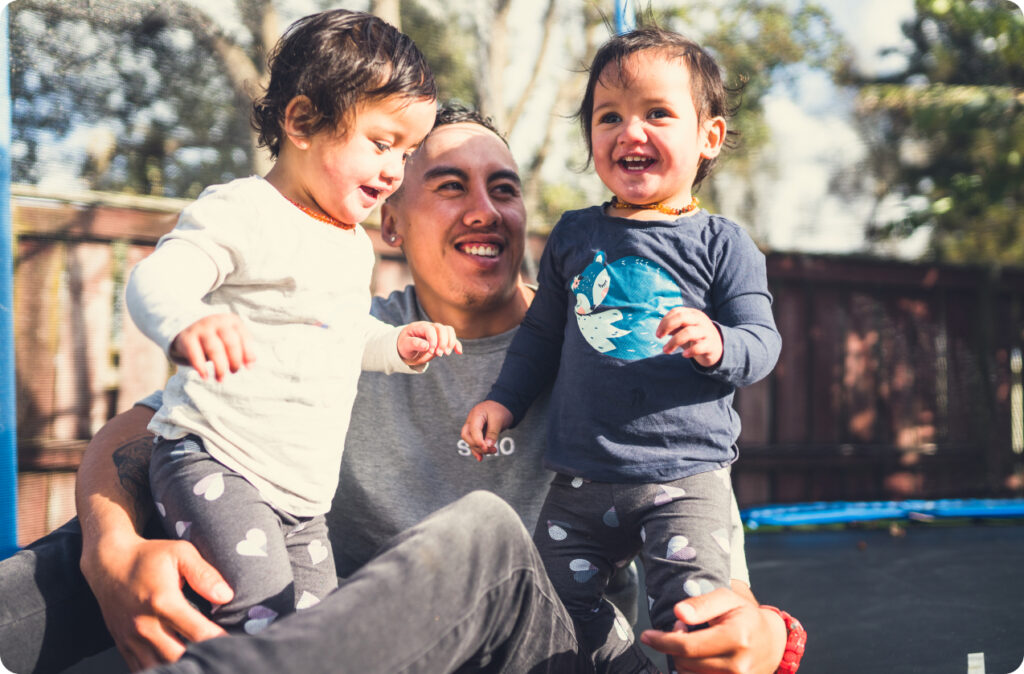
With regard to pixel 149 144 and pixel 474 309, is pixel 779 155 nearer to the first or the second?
pixel 149 144

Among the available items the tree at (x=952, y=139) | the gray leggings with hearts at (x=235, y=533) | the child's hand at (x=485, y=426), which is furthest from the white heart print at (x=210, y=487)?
the tree at (x=952, y=139)

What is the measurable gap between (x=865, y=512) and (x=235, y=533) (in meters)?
2.59

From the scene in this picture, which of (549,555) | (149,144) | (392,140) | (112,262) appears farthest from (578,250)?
(149,144)

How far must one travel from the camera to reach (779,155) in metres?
4.16

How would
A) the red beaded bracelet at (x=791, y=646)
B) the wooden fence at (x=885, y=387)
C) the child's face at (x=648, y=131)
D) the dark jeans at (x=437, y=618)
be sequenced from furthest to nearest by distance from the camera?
the wooden fence at (x=885, y=387)
the child's face at (x=648, y=131)
the red beaded bracelet at (x=791, y=646)
the dark jeans at (x=437, y=618)

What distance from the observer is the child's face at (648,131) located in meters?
1.08

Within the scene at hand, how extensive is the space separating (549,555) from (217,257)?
0.55m

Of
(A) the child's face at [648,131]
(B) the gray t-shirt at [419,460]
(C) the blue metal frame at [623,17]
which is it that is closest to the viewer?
(A) the child's face at [648,131]

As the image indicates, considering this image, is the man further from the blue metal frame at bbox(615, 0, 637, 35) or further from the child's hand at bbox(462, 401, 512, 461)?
the blue metal frame at bbox(615, 0, 637, 35)

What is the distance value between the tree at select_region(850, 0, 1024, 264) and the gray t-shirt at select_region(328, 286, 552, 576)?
11.3 ft

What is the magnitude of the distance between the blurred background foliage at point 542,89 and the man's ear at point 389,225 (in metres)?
1.49

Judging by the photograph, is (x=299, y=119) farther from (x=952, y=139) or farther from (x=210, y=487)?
(x=952, y=139)

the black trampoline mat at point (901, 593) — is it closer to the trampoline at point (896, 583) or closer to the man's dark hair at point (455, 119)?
the trampoline at point (896, 583)

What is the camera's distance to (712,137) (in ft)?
3.79
